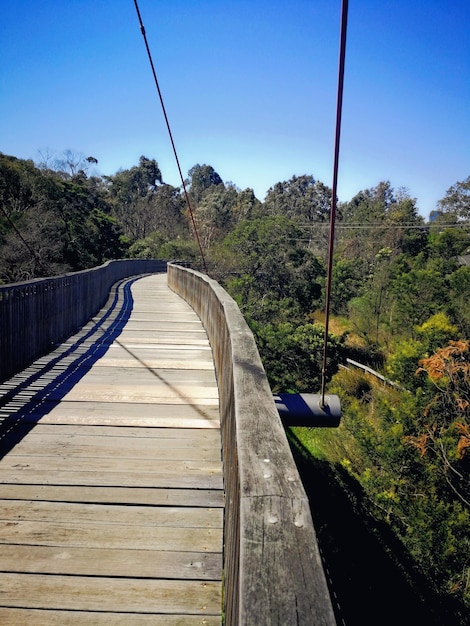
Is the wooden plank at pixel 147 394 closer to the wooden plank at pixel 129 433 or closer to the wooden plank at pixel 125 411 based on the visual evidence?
the wooden plank at pixel 125 411

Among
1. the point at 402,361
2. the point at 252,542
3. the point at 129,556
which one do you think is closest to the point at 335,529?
the point at 402,361

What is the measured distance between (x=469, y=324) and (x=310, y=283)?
1380cm

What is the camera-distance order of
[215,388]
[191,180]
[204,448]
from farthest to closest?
[191,180]
[215,388]
[204,448]

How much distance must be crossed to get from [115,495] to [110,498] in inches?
1.8

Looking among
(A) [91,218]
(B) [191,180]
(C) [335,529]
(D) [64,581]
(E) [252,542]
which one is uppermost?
(B) [191,180]

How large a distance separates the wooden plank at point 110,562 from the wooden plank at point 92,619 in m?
0.24

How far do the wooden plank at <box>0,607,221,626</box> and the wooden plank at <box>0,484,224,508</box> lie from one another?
2.87ft

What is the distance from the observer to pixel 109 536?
266cm

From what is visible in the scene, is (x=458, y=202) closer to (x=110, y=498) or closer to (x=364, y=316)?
(x=364, y=316)

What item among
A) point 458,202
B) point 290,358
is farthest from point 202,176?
point 290,358

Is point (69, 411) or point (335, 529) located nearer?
point (69, 411)

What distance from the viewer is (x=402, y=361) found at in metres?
24.2

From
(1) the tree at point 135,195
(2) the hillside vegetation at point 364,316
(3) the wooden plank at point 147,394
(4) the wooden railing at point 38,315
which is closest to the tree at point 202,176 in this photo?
(1) the tree at point 135,195

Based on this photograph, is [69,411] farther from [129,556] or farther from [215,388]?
[129,556]
